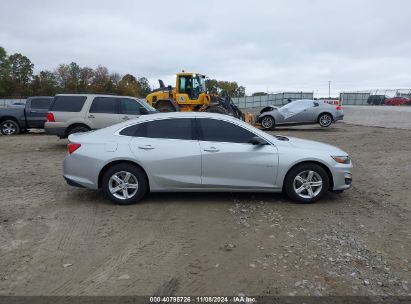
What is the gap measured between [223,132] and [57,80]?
97.0m

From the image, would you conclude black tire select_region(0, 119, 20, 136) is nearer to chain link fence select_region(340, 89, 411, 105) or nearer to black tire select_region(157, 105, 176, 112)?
black tire select_region(157, 105, 176, 112)

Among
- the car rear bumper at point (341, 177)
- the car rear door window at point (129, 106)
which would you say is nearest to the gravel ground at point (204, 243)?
the car rear bumper at point (341, 177)

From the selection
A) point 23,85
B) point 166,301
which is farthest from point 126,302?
→ point 23,85

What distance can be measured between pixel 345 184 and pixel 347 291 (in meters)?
3.07

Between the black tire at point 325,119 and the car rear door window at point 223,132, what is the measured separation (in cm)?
1487

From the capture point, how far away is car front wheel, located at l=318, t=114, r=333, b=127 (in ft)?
66.7

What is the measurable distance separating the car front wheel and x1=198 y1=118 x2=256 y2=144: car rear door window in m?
14.9

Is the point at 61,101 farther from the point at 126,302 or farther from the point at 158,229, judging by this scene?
the point at 126,302

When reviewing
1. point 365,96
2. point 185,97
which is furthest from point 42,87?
point 185,97

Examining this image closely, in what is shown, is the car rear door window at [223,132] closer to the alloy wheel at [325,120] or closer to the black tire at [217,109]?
the black tire at [217,109]

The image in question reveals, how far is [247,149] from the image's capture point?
632cm

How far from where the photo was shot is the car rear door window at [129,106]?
12.8 metres

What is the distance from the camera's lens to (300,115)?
20078mm

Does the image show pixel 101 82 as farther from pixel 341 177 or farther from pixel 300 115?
pixel 341 177
